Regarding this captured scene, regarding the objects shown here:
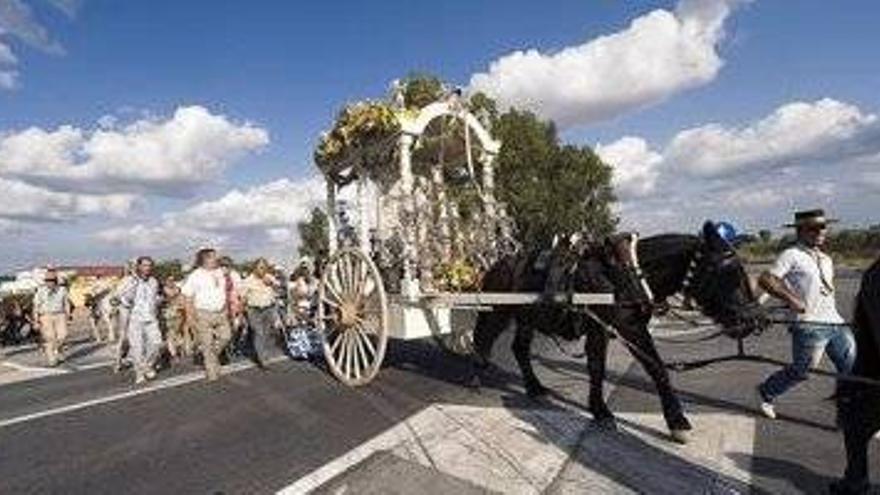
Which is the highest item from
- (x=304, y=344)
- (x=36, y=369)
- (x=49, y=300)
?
(x=49, y=300)

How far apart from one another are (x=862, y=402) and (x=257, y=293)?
495 inches

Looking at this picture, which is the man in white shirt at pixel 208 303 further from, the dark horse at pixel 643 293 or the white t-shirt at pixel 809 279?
the white t-shirt at pixel 809 279

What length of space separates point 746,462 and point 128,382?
10.1 m

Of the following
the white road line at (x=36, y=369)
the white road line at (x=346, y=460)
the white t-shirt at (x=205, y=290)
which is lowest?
the white road line at (x=36, y=369)

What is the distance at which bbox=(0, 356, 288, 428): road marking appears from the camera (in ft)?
39.0

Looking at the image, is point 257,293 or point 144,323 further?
point 257,293

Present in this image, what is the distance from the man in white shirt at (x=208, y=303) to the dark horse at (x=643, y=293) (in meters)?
5.32

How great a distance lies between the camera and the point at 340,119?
43.5 ft

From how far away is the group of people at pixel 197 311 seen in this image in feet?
48.0

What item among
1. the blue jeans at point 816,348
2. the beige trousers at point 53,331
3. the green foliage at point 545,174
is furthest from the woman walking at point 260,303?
the green foliage at point 545,174

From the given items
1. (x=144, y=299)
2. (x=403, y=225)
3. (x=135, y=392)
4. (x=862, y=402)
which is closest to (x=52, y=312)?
(x=144, y=299)

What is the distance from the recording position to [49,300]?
19297 millimetres

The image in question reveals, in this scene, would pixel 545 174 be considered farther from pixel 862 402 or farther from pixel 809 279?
pixel 862 402

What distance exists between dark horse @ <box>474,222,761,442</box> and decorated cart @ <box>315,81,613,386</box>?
1269 millimetres
